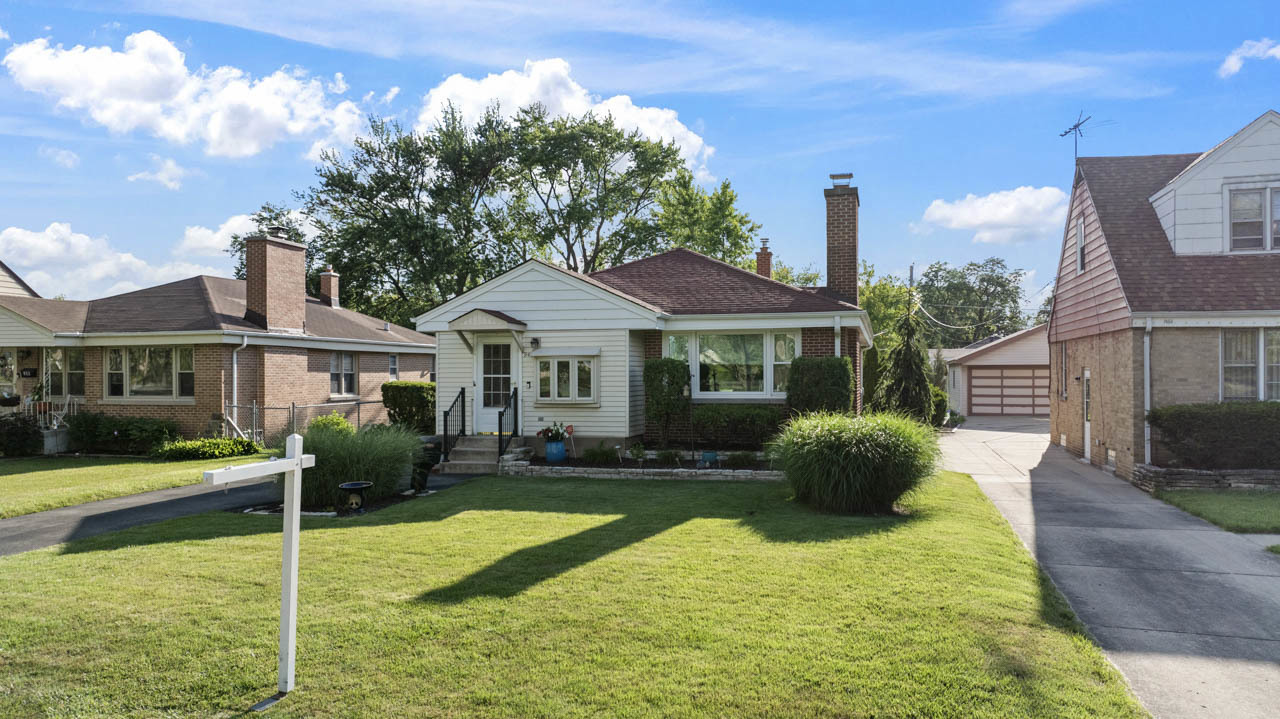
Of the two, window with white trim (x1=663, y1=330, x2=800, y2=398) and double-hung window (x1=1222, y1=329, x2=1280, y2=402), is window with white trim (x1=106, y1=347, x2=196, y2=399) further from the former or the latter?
double-hung window (x1=1222, y1=329, x2=1280, y2=402)

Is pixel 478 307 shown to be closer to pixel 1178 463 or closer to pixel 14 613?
pixel 14 613

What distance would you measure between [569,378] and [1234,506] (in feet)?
37.8

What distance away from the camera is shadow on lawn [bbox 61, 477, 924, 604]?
268 inches

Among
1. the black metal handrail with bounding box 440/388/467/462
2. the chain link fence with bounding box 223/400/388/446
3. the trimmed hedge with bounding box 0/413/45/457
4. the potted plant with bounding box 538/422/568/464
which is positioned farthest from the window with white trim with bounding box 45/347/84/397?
the potted plant with bounding box 538/422/568/464

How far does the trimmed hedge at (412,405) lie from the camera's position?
20922 mm

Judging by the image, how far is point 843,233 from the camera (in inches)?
642

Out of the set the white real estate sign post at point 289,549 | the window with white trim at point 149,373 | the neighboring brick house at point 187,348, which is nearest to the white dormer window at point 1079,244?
the white real estate sign post at point 289,549

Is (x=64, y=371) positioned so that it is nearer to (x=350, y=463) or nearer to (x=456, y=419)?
(x=456, y=419)

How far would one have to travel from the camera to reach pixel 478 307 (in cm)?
1636

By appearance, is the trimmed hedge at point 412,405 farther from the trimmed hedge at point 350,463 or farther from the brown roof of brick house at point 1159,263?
the brown roof of brick house at point 1159,263

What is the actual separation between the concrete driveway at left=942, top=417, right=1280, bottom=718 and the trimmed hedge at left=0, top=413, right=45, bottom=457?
71.4 ft

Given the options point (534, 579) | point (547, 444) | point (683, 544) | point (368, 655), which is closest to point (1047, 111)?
point (547, 444)

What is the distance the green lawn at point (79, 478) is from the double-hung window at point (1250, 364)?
1913 centimetres

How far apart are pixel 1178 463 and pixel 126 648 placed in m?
15.2
